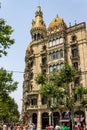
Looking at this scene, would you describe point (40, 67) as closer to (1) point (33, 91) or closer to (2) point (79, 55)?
(1) point (33, 91)

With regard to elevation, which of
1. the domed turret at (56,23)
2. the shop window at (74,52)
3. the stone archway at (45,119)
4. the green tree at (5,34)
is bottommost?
the stone archway at (45,119)

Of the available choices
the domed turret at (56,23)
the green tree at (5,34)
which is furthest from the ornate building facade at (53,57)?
the green tree at (5,34)

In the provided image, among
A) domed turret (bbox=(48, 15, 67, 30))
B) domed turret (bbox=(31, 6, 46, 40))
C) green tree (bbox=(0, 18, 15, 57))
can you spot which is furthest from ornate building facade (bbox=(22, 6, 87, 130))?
green tree (bbox=(0, 18, 15, 57))

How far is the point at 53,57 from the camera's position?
184 ft

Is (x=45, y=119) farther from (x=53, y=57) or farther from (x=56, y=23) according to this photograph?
(x=56, y=23)

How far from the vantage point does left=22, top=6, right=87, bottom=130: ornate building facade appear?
52.2 meters

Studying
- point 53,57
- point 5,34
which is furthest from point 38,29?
point 5,34

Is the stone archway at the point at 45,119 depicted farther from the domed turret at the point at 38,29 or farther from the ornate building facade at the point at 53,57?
the domed turret at the point at 38,29

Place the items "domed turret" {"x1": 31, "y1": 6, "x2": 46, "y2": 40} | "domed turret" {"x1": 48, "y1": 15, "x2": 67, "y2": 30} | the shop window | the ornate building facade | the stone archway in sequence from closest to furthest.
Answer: the ornate building facade
the shop window
the stone archway
"domed turret" {"x1": 48, "y1": 15, "x2": 67, "y2": 30}
"domed turret" {"x1": 31, "y1": 6, "x2": 46, "y2": 40}

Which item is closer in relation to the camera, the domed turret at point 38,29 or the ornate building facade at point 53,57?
the ornate building facade at point 53,57

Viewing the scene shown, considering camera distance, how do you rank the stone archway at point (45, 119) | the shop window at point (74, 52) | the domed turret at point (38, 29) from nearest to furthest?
the shop window at point (74, 52) < the stone archway at point (45, 119) < the domed turret at point (38, 29)

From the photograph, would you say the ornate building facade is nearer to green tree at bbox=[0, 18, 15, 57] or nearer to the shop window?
the shop window

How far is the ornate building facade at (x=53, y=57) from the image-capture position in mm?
52222

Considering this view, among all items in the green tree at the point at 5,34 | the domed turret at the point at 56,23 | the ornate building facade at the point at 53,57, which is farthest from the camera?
the domed turret at the point at 56,23
